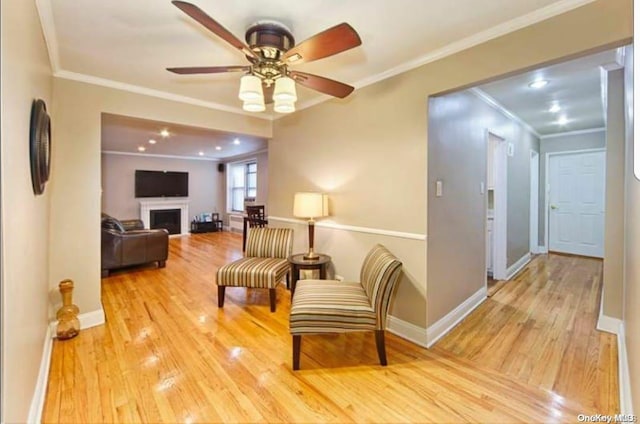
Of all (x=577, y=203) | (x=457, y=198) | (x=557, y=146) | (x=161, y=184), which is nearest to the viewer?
(x=457, y=198)

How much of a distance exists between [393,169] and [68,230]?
2954 millimetres

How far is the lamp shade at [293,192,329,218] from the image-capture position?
307 cm

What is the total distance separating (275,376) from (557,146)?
661cm

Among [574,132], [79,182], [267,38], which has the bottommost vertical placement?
[79,182]

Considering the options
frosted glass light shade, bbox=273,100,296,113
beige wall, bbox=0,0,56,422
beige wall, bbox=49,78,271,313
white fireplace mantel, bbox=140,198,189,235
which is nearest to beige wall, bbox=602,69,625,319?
frosted glass light shade, bbox=273,100,296,113

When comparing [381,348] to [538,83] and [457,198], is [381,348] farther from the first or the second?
[538,83]

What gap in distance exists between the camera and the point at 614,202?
2840 mm

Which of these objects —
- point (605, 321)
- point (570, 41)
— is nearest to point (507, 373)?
point (605, 321)

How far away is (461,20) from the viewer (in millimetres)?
1905

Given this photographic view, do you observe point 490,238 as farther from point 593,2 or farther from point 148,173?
point 148,173

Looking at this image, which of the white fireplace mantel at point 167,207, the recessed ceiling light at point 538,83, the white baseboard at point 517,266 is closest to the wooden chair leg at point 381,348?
the recessed ceiling light at point 538,83

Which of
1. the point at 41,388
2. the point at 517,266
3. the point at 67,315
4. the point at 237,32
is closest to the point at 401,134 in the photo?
the point at 237,32

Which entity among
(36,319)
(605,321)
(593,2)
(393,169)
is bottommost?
(605,321)

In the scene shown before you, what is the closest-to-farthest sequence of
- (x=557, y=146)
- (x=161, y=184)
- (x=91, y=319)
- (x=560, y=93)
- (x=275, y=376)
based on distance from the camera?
(x=275, y=376), (x=91, y=319), (x=560, y=93), (x=557, y=146), (x=161, y=184)
